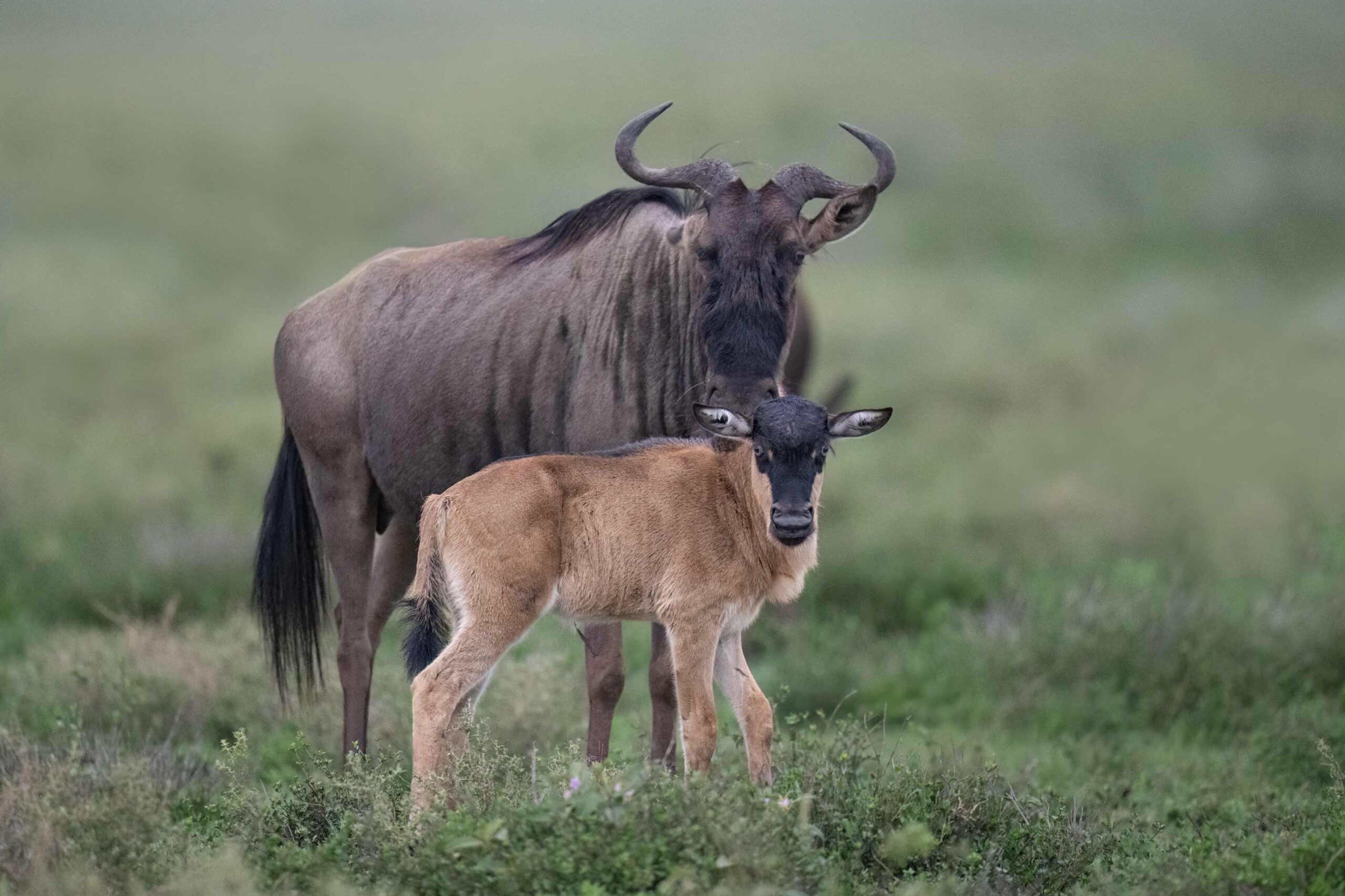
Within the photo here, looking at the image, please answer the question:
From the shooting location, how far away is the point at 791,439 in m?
5.55

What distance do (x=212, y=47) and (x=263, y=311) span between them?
2127cm

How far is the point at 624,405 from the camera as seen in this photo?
6832 millimetres

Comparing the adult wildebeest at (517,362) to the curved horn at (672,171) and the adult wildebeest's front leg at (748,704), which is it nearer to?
the curved horn at (672,171)

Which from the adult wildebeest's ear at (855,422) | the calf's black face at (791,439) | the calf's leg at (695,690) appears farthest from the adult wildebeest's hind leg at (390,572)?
the adult wildebeest's ear at (855,422)

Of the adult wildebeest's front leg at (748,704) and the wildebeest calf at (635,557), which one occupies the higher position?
the wildebeest calf at (635,557)

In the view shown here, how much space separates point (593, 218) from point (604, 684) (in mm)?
2206

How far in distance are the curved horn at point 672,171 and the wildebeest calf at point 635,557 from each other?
4.16 ft

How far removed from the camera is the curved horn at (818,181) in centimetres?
666

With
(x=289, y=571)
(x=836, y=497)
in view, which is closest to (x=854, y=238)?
(x=836, y=497)

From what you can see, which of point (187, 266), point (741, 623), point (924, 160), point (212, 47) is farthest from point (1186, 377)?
point (212, 47)

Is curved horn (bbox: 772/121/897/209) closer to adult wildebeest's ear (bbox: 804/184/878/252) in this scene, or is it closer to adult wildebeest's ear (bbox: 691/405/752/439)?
adult wildebeest's ear (bbox: 804/184/878/252)

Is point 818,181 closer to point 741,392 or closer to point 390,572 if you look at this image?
point 741,392

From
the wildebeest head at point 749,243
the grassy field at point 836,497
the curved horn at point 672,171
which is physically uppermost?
the curved horn at point 672,171

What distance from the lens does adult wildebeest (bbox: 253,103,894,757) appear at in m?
6.49
